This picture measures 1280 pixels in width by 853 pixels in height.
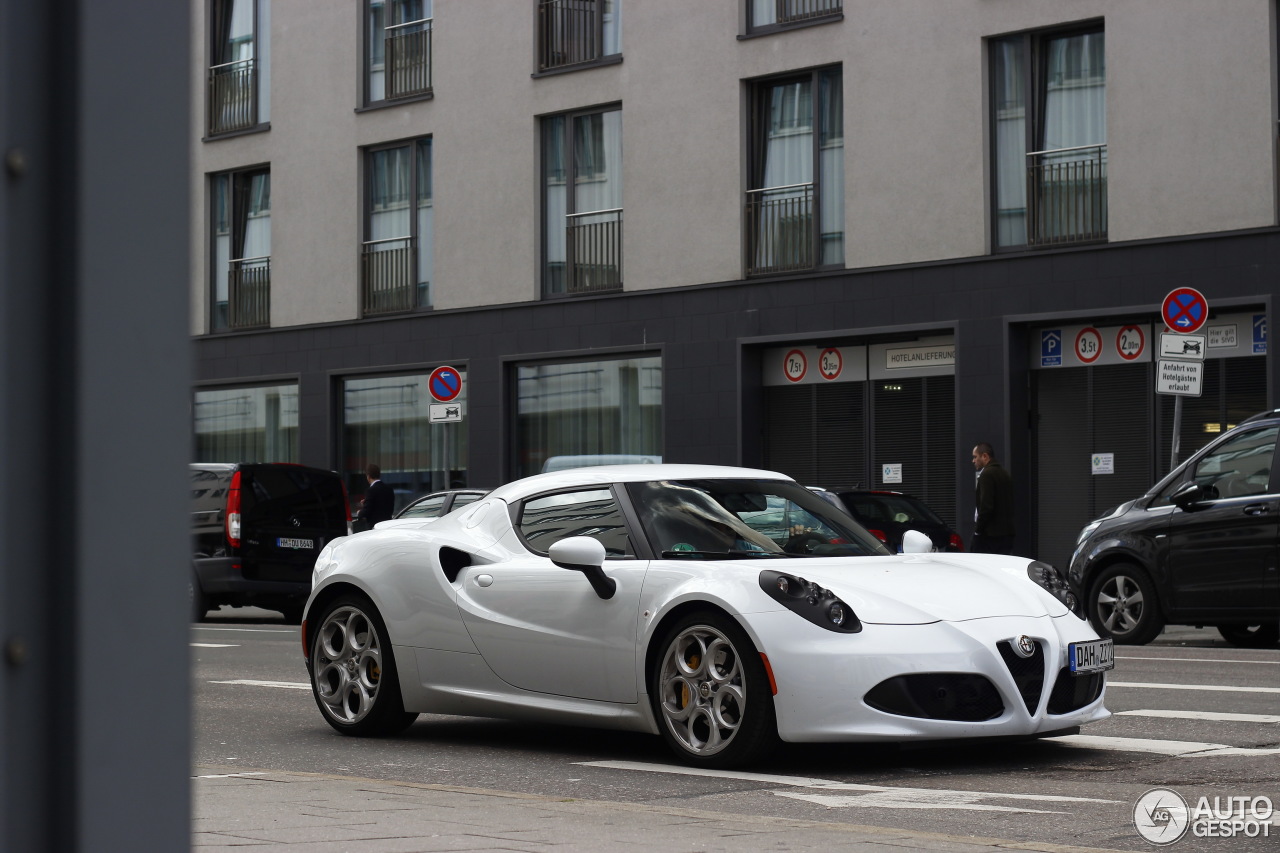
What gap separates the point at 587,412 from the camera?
27.7m

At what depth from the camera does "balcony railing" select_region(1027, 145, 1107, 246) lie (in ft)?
72.1

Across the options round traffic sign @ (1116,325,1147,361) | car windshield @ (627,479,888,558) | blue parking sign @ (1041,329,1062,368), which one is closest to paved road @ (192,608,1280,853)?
car windshield @ (627,479,888,558)

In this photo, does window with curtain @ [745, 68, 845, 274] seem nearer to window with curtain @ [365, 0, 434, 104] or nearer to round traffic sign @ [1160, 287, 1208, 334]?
round traffic sign @ [1160, 287, 1208, 334]

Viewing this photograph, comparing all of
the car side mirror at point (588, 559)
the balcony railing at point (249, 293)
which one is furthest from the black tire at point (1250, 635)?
the balcony railing at point (249, 293)

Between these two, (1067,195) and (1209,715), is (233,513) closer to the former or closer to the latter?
(1067,195)

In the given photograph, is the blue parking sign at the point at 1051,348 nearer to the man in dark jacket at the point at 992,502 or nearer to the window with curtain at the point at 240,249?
the man in dark jacket at the point at 992,502

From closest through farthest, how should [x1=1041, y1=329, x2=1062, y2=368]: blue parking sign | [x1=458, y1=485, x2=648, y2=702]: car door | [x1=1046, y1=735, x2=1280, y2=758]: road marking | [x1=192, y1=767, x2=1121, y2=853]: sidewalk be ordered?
[x1=192, y1=767, x2=1121, y2=853]: sidewalk → [x1=1046, y1=735, x2=1280, y2=758]: road marking → [x1=458, y1=485, x2=648, y2=702]: car door → [x1=1041, y1=329, x2=1062, y2=368]: blue parking sign

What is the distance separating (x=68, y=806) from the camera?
1.32m

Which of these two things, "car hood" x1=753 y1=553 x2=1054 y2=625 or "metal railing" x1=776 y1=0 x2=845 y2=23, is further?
"metal railing" x1=776 y1=0 x2=845 y2=23

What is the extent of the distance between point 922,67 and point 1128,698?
14.7 m

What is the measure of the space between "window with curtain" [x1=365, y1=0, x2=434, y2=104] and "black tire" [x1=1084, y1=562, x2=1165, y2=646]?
1746 centimetres

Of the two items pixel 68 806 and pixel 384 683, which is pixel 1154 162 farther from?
pixel 68 806

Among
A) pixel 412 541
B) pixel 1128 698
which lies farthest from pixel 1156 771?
pixel 412 541

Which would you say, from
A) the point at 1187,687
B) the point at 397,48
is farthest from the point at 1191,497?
the point at 397,48
